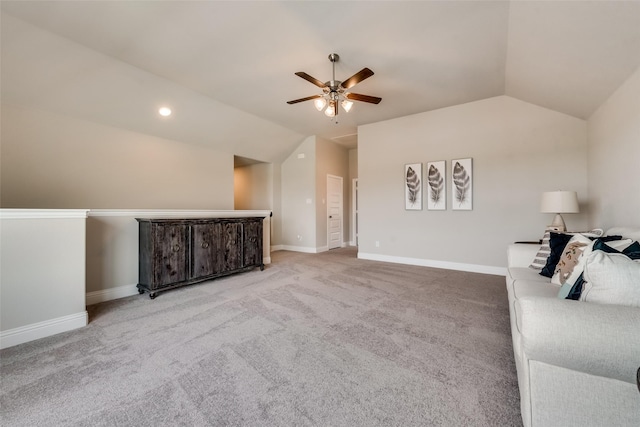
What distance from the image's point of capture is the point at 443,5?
88.8 inches

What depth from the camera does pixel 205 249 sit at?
3.74 meters

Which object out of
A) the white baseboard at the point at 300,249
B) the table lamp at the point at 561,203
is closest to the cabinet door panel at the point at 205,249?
the white baseboard at the point at 300,249

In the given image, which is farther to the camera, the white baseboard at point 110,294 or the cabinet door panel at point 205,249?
the cabinet door panel at point 205,249

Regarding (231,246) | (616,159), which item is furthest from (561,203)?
(231,246)

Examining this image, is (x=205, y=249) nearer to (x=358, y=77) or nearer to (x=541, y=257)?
(x=358, y=77)

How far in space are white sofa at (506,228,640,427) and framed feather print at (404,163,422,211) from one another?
401cm

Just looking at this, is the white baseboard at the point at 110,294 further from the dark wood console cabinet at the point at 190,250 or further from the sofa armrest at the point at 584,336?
the sofa armrest at the point at 584,336

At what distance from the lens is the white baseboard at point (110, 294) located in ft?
10.1

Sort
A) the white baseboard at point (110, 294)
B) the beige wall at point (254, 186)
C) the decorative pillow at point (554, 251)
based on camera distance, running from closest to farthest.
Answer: the decorative pillow at point (554, 251), the white baseboard at point (110, 294), the beige wall at point (254, 186)

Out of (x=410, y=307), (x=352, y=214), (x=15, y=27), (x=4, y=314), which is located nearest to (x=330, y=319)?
(x=410, y=307)

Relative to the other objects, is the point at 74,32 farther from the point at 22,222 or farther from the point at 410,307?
the point at 410,307

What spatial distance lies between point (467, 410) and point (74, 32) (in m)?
4.50

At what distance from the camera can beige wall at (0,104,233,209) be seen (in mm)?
3057

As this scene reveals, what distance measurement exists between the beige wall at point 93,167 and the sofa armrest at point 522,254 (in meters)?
5.01
